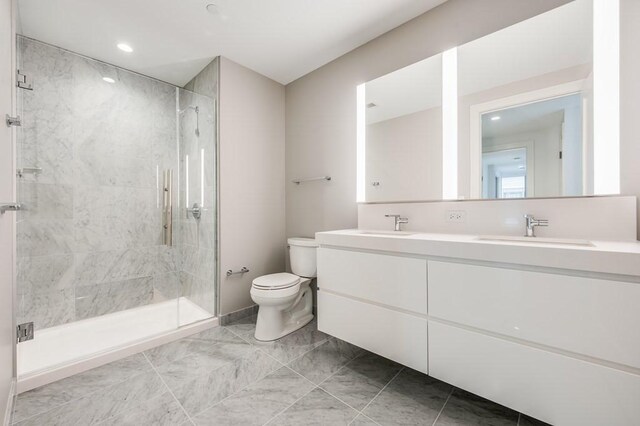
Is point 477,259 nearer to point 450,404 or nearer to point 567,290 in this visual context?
point 567,290

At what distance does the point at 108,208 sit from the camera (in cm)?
245

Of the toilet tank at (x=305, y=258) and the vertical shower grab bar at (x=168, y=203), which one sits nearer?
the toilet tank at (x=305, y=258)

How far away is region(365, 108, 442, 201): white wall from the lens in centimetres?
185

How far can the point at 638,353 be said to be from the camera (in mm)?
869

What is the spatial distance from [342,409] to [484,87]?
2.03 meters

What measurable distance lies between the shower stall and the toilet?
0.58 metres

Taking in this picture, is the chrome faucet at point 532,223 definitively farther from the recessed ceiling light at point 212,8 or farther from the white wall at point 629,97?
the recessed ceiling light at point 212,8

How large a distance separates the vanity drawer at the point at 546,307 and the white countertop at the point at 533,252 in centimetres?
5

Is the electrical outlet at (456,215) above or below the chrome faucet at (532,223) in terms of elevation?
above

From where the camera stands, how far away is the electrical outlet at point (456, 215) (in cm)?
167

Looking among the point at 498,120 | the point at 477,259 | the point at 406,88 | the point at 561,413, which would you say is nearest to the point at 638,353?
the point at 561,413

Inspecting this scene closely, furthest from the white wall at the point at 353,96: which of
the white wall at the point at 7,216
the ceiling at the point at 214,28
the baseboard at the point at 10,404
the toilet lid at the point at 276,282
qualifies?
the baseboard at the point at 10,404

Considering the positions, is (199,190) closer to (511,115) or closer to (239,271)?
(239,271)

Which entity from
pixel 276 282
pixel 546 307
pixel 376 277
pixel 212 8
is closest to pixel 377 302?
pixel 376 277
